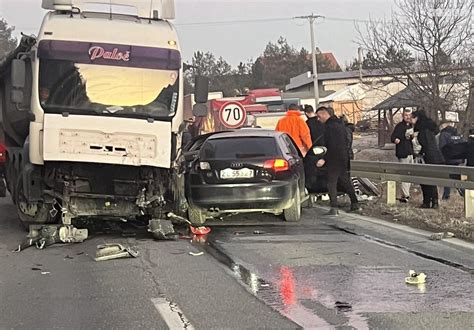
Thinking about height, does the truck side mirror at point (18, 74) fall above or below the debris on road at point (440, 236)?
above

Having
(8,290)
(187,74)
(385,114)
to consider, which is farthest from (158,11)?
(385,114)

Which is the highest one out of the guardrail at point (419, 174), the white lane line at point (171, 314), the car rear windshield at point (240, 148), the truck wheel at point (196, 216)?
the car rear windshield at point (240, 148)

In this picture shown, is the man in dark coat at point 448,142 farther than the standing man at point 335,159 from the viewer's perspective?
Yes

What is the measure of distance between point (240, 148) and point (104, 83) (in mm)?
2512

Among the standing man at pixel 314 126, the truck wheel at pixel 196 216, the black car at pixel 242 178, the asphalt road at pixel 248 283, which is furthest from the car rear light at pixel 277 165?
the standing man at pixel 314 126

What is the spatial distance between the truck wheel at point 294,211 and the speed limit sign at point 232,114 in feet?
24.8

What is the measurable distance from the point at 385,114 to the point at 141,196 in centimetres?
3253

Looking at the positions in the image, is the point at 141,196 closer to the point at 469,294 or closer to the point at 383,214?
the point at 383,214

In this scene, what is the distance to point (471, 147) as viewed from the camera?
46.5 feet

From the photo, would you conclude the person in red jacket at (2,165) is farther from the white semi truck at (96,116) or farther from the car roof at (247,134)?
the car roof at (247,134)

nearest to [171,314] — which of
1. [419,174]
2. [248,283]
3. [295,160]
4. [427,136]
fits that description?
[248,283]

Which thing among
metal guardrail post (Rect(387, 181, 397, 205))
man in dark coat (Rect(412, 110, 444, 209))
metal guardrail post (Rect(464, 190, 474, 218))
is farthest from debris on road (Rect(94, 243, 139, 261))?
man in dark coat (Rect(412, 110, 444, 209))

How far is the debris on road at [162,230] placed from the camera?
10523 mm

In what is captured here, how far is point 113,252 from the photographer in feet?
29.9
